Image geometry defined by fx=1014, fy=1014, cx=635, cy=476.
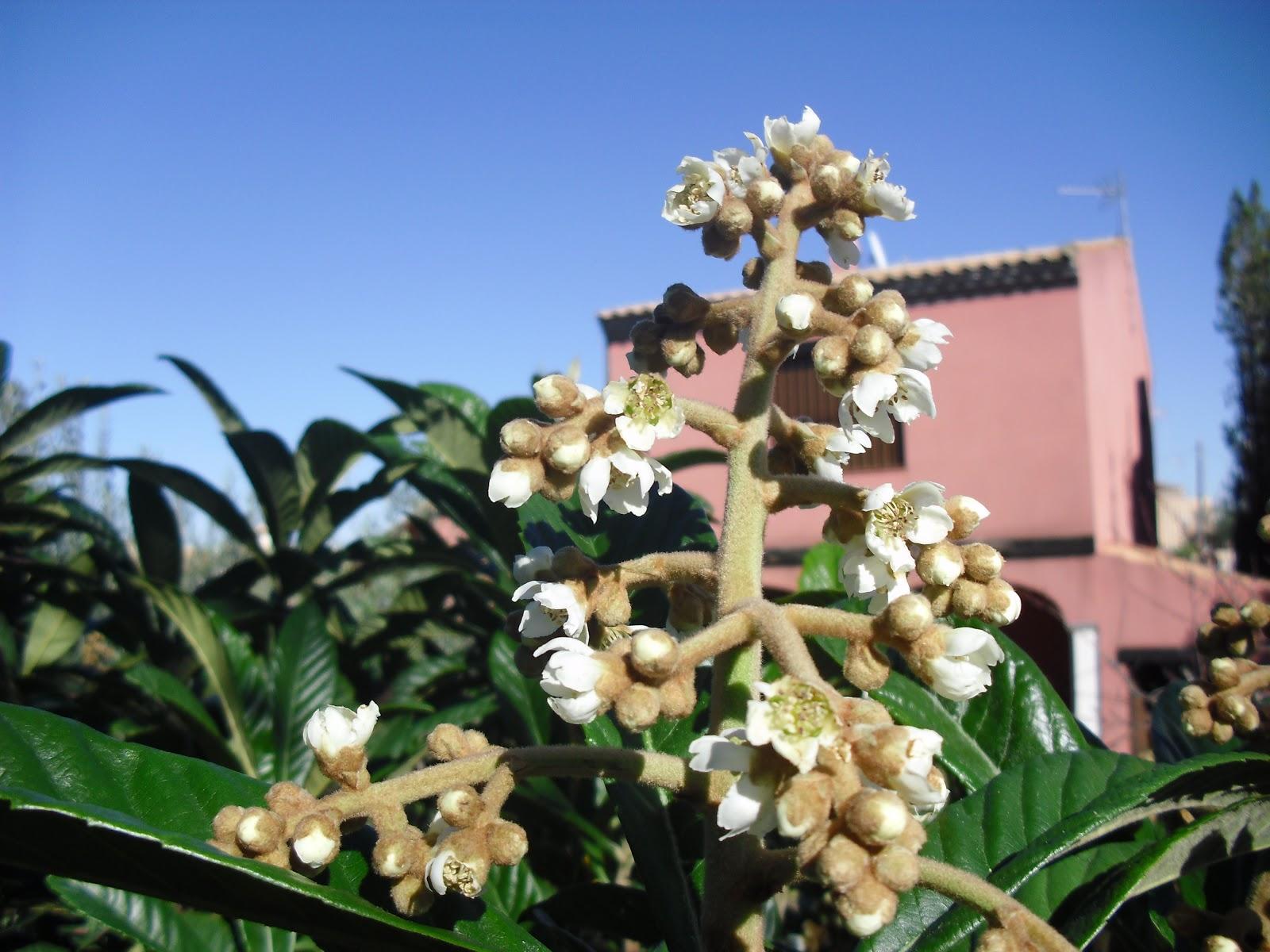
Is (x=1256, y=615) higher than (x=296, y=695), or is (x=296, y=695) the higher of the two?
(x=1256, y=615)

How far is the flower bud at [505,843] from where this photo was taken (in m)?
0.91

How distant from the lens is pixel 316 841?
86cm

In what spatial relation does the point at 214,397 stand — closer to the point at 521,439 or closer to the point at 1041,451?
the point at 521,439

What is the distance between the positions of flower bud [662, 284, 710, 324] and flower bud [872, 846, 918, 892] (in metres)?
0.60

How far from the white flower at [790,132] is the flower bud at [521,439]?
457 millimetres

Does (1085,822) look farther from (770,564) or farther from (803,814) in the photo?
(770,564)

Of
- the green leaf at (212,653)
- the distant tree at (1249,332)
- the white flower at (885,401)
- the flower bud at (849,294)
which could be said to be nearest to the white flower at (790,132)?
the flower bud at (849,294)

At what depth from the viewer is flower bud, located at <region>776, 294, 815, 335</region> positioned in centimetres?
103

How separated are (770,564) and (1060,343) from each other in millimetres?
4520

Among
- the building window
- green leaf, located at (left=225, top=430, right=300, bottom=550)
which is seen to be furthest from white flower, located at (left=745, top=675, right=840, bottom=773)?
the building window

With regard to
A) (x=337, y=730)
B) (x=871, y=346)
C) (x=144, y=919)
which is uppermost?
(x=871, y=346)

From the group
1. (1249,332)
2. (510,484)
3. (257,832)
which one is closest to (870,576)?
(510,484)

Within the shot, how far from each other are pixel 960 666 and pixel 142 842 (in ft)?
2.22

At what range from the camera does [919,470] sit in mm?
13039
